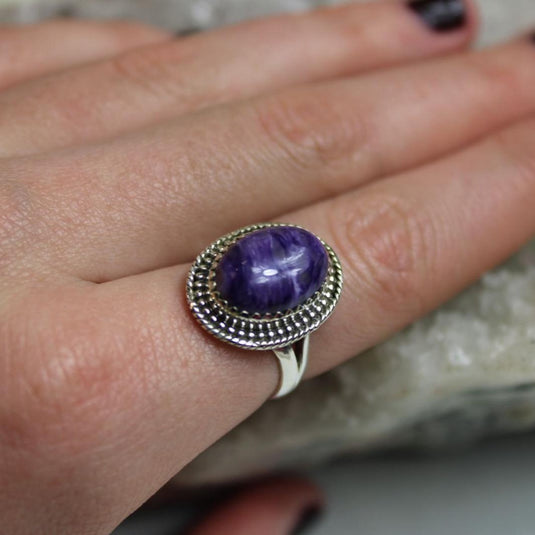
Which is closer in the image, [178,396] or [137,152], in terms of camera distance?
[178,396]

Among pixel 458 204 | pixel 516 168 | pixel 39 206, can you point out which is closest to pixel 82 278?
pixel 39 206

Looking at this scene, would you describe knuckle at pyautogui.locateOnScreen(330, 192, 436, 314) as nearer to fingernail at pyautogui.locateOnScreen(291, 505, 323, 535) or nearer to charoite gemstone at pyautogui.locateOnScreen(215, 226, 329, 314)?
charoite gemstone at pyautogui.locateOnScreen(215, 226, 329, 314)

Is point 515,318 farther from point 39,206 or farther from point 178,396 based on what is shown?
point 39,206

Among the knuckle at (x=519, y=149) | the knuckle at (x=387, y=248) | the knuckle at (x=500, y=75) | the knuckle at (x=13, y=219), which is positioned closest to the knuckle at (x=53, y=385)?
the knuckle at (x=13, y=219)

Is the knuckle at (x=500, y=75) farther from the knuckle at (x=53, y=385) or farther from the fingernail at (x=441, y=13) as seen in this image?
the knuckle at (x=53, y=385)

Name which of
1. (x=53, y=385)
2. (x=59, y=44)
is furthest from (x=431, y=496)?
(x=59, y=44)

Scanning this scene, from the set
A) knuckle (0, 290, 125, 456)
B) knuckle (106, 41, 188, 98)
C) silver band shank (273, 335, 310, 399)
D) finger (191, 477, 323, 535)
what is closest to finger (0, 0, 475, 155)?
knuckle (106, 41, 188, 98)

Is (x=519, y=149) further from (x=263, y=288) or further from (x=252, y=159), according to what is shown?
(x=263, y=288)
